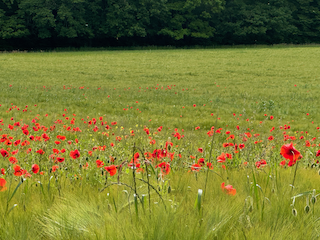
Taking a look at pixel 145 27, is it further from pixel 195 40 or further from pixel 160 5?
pixel 195 40

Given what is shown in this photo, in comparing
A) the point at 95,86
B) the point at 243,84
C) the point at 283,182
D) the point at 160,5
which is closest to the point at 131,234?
the point at 283,182

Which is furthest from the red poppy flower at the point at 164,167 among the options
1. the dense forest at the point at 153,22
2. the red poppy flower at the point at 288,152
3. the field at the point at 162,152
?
the dense forest at the point at 153,22

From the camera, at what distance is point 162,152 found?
7.66ft

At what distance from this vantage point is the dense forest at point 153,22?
44219 mm

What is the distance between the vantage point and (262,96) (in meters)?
12.5

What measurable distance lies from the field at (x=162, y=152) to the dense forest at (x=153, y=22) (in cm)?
2571

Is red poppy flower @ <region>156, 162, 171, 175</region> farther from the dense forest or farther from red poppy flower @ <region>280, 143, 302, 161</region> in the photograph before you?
the dense forest

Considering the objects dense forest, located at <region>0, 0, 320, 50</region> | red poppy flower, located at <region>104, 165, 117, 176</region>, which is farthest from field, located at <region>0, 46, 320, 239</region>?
dense forest, located at <region>0, 0, 320, 50</region>

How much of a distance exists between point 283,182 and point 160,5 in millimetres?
47824

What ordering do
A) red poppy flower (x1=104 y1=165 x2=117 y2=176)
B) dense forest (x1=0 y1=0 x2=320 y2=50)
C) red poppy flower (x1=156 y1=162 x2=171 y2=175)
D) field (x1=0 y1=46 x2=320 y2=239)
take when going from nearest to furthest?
1. field (x1=0 y1=46 x2=320 y2=239)
2. red poppy flower (x1=104 y1=165 x2=117 y2=176)
3. red poppy flower (x1=156 y1=162 x2=171 y2=175)
4. dense forest (x1=0 y1=0 x2=320 y2=50)

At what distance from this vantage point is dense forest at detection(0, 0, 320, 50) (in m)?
44.2

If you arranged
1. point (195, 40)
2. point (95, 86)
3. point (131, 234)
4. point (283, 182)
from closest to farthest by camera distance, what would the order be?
point (131, 234) < point (283, 182) < point (95, 86) < point (195, 40)

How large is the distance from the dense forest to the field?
84.3 ft

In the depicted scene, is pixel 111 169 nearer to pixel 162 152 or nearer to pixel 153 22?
pixel 162 152
